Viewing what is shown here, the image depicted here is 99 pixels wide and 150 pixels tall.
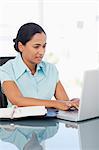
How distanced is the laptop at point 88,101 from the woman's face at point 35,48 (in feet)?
1.58

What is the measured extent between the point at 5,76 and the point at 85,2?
314 cm

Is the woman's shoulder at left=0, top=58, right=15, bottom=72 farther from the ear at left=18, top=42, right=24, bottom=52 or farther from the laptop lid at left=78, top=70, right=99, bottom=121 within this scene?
the laptop lid at left=78, top=70, right=99, bottom=121

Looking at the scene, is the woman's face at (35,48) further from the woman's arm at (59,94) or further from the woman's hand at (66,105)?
the woman's hand at (66,105)

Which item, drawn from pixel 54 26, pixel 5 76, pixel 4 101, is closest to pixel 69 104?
pixel 5 76

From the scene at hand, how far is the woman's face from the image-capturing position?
6.68 feet

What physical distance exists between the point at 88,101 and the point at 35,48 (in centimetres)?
59

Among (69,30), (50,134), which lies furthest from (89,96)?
(69,30)

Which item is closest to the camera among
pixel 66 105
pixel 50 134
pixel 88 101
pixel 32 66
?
pixel 50 134

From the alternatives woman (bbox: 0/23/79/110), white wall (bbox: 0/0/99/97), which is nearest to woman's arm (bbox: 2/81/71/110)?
woman (bbox: 0/23/79/110)

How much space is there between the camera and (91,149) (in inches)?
47.7

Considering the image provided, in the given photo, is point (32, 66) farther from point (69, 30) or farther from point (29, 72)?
point (69, 30)

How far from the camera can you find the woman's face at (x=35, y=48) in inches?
80.2

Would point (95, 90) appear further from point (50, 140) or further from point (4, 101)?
point (4, 101)

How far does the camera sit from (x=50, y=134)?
4.75 ft
